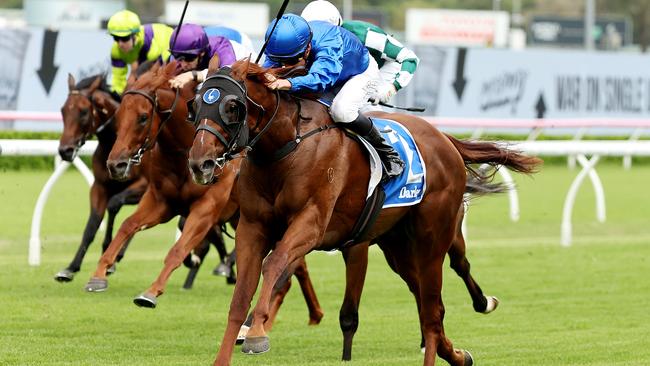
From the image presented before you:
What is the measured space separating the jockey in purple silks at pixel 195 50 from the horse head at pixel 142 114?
8cm

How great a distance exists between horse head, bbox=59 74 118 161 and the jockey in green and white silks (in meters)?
2.64

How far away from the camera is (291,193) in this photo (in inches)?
204

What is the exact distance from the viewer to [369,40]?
6.56m

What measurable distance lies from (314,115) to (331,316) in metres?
2.61

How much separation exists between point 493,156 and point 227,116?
2.20 meters

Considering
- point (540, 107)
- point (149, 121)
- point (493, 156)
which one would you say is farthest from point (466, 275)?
point (540, 107)

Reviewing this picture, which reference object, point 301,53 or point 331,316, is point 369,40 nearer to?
point 301,53

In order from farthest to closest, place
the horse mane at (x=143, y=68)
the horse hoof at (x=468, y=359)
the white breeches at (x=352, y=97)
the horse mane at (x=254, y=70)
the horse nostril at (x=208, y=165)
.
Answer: the horse mane at (x=143, y=68) < the horse hoof at (x=468, y=359) < the white breeches at (x=352, y=97) < the horse mane at (x=254, y=70) < the horse nostril at (x=208, y=165)

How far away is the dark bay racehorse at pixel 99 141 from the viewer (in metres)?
8.56

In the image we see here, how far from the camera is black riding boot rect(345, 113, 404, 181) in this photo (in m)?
5.62

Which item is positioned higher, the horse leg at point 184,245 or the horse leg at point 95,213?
the horse leg at point 184,245

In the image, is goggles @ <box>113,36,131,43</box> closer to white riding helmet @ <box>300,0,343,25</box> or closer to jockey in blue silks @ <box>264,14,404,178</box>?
white riding helmet @ <box>300,0,343,25</box>

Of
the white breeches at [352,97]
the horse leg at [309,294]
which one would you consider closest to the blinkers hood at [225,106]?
the white breeches at [352,97]

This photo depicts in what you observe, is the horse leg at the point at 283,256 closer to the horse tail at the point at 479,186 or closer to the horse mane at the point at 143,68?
the horse tail at the point at 479,186
